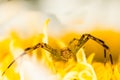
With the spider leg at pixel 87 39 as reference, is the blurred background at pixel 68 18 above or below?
above

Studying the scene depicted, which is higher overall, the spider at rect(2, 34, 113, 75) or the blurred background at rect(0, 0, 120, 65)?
the blurred background at rect(0, 0, 120, 65)

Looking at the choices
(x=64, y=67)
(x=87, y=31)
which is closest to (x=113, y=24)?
(x=87, y=31)

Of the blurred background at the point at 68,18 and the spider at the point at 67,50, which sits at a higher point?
the blurred background at the point at 68,18

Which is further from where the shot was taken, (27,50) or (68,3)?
(68,3)

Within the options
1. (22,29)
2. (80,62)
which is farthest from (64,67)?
(22,29)

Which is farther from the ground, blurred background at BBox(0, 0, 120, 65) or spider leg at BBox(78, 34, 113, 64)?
blurred background at BBox(0, 0, 120, 65)

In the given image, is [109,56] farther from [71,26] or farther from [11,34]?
[11,34]

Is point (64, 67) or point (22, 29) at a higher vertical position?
point (22, 29)
